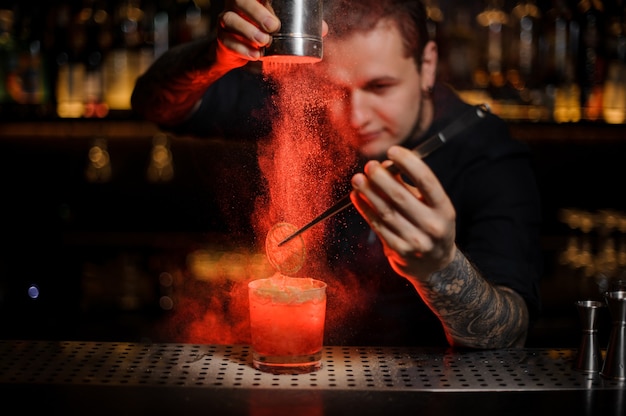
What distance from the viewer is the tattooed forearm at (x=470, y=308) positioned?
1608mm

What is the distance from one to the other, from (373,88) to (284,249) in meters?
0.82

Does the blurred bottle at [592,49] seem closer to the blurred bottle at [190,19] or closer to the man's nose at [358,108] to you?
the man's nose at [358,108]

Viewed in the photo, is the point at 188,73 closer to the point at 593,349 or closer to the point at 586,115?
the point at 593,349

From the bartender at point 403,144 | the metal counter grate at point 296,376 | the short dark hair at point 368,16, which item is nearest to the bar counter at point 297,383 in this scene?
the metal counter grate at point 296,376

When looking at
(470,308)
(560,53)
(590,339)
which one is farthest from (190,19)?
(590,339)

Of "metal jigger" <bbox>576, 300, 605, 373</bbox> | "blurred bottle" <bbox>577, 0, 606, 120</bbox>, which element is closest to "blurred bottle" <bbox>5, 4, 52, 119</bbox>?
"blurred bottle" <bbox>577, 0, 606, 120</bbox>

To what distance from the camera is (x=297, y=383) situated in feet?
4.68

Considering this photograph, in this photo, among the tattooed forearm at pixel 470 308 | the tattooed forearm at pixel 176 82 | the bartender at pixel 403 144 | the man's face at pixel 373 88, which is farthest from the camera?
the man's face at pixel 373 88

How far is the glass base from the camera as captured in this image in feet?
4.86

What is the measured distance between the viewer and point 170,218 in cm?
370

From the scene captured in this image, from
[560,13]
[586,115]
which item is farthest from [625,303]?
[560,13]

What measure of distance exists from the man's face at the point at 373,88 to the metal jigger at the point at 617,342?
0.91m

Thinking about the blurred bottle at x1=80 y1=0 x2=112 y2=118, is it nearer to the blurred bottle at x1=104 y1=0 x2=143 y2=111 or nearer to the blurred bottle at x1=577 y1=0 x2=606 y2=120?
the blurred bottle at x1=104 y1=0 x2=143 y2=111

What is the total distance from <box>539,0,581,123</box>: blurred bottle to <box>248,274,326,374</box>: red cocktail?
2.16 metres
